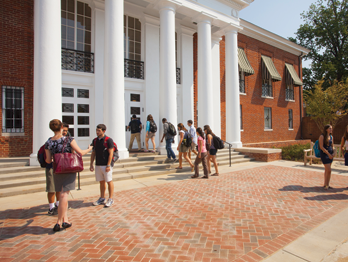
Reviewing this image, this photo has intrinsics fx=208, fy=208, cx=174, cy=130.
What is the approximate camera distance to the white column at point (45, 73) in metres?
6.82

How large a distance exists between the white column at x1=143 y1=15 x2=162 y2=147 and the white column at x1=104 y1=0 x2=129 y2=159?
3.47 metres

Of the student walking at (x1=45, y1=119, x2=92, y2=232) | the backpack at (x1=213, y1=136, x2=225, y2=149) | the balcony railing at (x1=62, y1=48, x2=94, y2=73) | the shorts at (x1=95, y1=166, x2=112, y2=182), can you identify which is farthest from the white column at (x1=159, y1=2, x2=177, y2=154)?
the student walking at (x1=45, y1=119, x2=92, y2=232)

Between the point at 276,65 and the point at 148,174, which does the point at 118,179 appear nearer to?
the point at 148,174

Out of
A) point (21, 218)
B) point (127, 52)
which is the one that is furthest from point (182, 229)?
point (127, 52)

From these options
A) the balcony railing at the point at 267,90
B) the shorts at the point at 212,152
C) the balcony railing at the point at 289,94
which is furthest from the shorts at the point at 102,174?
the balcony railing at the point at 289,94

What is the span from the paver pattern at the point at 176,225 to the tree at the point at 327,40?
2684cm

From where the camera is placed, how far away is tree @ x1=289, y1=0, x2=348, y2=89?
2634cm

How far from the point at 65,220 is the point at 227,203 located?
3.37 m

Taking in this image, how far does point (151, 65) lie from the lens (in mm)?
11953

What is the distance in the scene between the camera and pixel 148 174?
7.74 metres

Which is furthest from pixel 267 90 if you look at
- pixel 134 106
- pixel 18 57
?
pixel 18 57

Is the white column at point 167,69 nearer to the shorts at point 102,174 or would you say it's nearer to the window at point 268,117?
the shorts at point 102,174

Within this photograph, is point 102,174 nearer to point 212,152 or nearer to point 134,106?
point 212,152

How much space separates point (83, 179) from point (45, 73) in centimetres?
373
